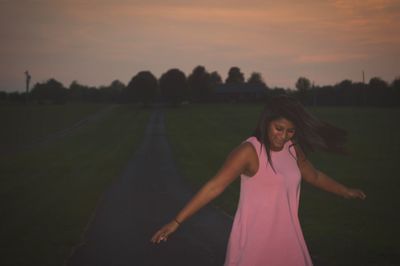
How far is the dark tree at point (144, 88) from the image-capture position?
131 m

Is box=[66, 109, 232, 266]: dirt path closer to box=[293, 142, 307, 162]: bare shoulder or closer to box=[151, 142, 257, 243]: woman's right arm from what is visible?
box=[293, 142, 307, 162]: bare shoulder

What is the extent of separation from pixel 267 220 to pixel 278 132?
1.99 ft

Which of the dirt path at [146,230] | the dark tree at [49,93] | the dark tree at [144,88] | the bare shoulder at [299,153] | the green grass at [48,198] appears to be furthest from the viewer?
the dark tree at [144,88]

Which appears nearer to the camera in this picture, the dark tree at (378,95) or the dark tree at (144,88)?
the dark tree at (378,95)

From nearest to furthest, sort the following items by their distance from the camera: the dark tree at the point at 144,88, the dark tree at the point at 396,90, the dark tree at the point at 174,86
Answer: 1. the dark tree at the point at 396,90
2. the dark tree at the point at 174,86
3. the dark tree at the point at 144,88

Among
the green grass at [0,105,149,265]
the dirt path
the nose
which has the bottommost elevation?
the green grass at [0,105,149,265]

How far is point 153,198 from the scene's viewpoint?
15.2 metres

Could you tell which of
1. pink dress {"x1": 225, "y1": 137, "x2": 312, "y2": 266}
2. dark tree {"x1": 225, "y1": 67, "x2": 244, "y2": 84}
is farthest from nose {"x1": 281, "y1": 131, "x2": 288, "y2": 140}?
dark tree {"x1": 225, "y1": 67, "x2": 244, "y2": 84}

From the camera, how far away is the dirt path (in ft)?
29.2

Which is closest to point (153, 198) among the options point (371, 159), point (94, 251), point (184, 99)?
point (94, 251)

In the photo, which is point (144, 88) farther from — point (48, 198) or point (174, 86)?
point (48, 198)

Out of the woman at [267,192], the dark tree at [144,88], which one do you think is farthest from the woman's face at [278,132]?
the dark tree at [144,88]

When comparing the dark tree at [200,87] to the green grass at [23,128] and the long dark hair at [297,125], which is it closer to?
the green grass at [23,128]

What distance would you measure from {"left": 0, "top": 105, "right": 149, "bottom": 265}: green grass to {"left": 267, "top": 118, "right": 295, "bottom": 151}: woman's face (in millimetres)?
6427
